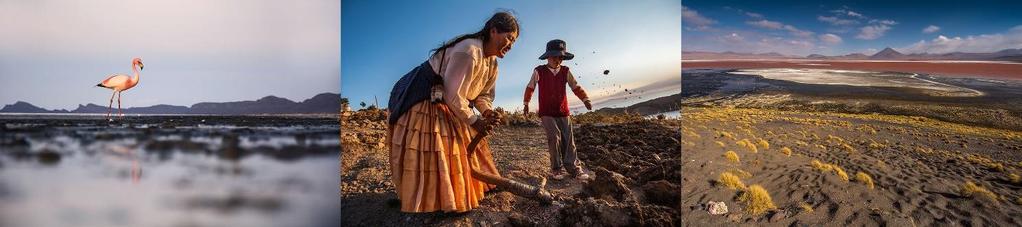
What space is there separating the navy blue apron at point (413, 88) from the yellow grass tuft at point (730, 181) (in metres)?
3.81

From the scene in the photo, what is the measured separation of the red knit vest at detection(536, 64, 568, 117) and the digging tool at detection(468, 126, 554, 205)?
0.40 metres

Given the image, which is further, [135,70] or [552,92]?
[552,92]

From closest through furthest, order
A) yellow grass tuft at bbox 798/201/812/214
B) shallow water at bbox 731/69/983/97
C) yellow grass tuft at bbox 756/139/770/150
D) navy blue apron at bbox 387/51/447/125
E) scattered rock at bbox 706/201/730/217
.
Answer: navy blue apron at bbox 387/51/447/125 → scattered rock at bbox 706/201/730/217 → yellow grass tuft at bbox 798/201/812/214 → shallow water at bbox 731/69/983/97 → yellow grass tuft at bbox 756/139/770/150

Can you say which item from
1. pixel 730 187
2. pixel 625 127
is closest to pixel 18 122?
pixel 625 127

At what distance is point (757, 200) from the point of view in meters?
5.33

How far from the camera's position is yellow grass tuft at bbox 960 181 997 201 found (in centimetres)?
510

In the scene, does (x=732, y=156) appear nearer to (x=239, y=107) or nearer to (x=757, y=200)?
(x=757, y=200)

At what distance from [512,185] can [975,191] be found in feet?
15.5

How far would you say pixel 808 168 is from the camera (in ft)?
19.7

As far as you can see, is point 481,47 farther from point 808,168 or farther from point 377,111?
point 808,168

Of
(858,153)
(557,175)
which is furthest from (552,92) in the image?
(858,153)

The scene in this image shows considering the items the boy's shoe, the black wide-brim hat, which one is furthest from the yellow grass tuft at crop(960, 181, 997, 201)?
the black wide-brim hat

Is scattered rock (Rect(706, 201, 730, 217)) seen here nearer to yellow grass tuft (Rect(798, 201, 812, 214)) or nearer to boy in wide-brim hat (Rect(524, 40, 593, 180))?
yellow grass tuft (Rect(798, 201, 812, 214))

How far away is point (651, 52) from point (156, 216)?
94.0 inches
